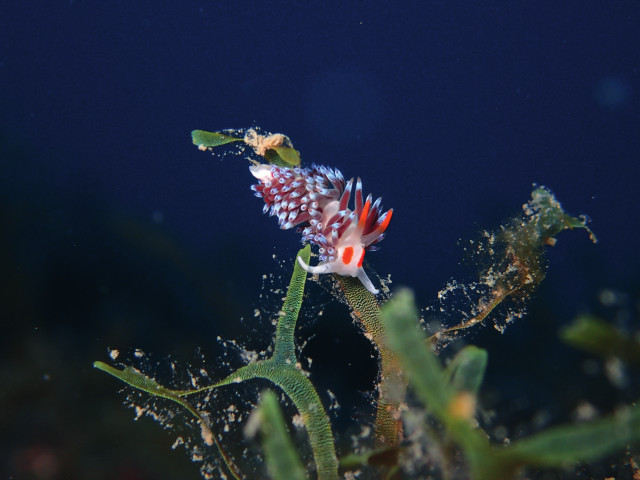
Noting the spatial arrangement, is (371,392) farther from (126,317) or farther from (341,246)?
(126,317)

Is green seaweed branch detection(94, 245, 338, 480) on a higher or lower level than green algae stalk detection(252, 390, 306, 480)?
higher

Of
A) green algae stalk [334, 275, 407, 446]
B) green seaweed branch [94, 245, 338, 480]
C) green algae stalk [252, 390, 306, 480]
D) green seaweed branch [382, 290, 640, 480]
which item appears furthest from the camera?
green algae stalk [334, 275, 407, 446]

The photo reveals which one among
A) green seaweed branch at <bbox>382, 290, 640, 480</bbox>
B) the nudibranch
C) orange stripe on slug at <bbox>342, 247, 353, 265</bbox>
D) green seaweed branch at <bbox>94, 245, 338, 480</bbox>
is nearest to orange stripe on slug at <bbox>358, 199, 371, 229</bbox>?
the nudibranch

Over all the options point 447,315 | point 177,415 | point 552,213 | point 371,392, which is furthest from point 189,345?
point 552,213

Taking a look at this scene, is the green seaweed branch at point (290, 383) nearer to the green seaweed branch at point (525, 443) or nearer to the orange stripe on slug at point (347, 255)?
the orange stripe on slug at point (347, 255)

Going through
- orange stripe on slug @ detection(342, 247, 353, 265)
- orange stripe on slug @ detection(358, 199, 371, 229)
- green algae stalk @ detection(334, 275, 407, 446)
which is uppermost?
orange stripe on slug @ detection(358, 199, 371, 229)

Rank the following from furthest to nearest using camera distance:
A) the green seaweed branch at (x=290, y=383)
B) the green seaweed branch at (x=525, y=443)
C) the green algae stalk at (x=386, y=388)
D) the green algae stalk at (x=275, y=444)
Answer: the green algae stalk at (x=386, y=388) < the green seaweed branch at (x=290, y=383) < the green algae stalk at (x=275, y=444) < the green seaweed branch at (x=525, y=443)

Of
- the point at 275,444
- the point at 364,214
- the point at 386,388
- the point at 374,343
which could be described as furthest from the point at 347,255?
the point at 275,444

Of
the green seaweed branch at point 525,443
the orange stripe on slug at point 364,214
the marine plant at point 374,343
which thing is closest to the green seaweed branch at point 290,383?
the marine plant at point 374,343

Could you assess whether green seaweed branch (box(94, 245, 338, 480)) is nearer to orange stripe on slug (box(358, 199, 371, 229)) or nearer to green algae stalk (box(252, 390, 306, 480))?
orange stripe on slug (box(358, 199, 371, 229))
